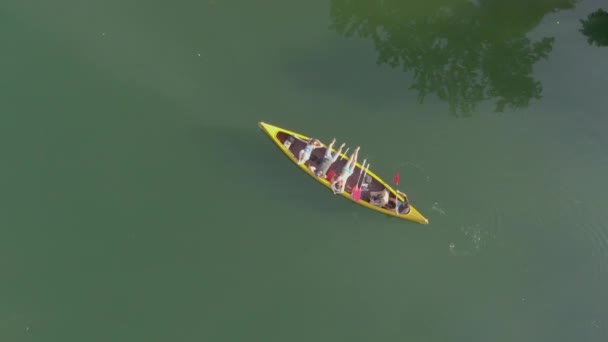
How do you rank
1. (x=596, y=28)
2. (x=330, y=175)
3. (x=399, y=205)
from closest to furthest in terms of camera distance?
(x=399, y=205)
(x=330, y=175)
(x=596, y=28)

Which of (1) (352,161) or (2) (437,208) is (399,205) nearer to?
(2) (437,208)

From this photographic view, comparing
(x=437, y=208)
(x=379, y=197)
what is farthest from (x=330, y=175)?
(x=437, y=208)

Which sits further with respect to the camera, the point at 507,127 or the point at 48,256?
the point at 507,127

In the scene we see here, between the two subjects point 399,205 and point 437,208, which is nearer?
point 399,205

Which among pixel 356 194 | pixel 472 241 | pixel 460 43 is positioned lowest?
pixel 472 241

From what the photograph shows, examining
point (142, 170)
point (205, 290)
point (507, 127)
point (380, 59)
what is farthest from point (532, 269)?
point (142, 170)

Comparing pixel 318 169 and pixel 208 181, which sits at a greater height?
pixel 318 169

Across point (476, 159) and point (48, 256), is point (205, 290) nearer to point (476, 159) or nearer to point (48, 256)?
point (48, 256)

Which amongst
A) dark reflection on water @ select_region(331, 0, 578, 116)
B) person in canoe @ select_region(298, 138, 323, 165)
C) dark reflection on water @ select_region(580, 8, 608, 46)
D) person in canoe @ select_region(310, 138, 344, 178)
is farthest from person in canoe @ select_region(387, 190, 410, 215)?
dark reflection on water @ select_region(580, 8, 608, 46)
